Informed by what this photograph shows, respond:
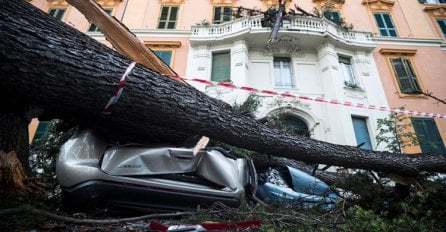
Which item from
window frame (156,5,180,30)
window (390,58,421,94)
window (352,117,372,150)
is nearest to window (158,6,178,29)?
window frame (156,5,180,30)

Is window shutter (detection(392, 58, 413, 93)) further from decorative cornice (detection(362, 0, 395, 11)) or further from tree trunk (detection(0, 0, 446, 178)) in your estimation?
tree trunk (detection(0, 0, 446, 178))

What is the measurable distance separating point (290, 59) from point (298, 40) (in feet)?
2.88

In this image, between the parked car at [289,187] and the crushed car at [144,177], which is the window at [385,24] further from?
the crushed car at [144,177]

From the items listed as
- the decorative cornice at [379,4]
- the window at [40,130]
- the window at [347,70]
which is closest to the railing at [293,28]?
the window at [347,70]

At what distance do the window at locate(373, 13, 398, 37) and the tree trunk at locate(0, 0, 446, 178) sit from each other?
10.9 meters

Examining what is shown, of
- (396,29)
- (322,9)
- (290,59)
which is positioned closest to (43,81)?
(290,59)

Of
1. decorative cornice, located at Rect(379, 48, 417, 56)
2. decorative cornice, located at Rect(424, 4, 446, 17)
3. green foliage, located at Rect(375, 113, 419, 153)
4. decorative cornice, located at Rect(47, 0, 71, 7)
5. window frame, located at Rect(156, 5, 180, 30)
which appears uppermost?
decorative cornice, located at Rect(424, 4, 446, 17)

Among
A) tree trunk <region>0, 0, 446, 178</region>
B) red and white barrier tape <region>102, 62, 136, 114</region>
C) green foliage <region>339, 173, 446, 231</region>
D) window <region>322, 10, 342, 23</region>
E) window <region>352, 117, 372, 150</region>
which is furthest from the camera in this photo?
window <region>322, 10, 342, 23</region>

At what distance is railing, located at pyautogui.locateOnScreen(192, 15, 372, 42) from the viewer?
32.0 ft

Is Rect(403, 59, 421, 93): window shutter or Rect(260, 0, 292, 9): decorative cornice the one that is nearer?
Rect(403, 59, 421, 93): window shutter

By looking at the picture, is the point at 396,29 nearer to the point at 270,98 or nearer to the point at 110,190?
the point at 270,98

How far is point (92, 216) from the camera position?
2086mm

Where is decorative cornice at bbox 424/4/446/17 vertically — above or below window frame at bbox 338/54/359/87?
above

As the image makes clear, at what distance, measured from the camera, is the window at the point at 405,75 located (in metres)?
9.63
